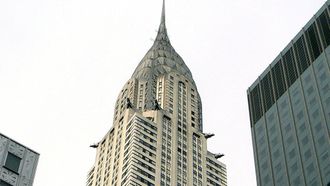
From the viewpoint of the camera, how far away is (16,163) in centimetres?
6556

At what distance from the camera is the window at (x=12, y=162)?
64562mm

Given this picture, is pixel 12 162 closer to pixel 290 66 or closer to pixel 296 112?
pixel 296 112

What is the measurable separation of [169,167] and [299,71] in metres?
77.1

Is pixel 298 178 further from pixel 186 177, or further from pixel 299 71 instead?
pixel 186 177

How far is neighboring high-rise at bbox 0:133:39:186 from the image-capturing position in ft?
208

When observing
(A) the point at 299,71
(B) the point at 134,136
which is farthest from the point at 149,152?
(A) the point at 299,71

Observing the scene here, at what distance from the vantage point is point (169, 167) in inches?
7495

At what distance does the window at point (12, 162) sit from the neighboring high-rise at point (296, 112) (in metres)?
49.2

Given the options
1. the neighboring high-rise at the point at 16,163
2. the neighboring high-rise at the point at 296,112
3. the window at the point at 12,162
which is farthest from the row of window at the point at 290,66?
the window at the point at 12,162

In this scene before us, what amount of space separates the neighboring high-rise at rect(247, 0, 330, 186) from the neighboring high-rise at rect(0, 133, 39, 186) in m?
48.0

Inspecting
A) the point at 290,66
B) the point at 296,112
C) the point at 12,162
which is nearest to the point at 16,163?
the point at 12,162

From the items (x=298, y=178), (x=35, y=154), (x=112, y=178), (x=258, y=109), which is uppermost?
(x=112, y=178)

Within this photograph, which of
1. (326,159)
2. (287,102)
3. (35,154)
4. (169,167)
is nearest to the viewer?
(35,154)

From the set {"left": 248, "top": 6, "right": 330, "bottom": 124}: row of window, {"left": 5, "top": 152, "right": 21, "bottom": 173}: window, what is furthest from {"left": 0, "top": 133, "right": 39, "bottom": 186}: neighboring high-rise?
{"left": 248, "top": 6, "right": 330, "bottom": 124}: row of window
